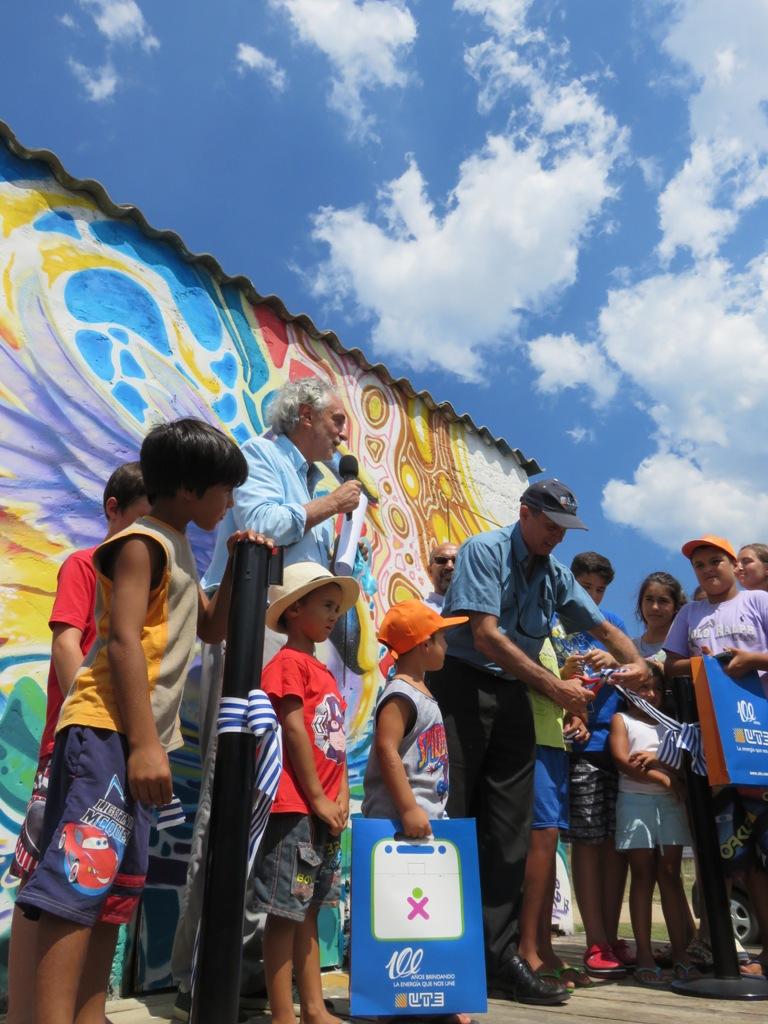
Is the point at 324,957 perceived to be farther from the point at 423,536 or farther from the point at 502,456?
the point at 502,456

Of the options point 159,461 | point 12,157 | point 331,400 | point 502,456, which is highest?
point 502,456

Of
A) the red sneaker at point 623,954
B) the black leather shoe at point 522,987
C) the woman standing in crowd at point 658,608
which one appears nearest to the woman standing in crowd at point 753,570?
the woman standing in crowd at point 658,608

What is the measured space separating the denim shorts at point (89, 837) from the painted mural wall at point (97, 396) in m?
1.06

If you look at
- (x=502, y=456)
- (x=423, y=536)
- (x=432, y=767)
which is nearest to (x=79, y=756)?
(x=432, y=767)

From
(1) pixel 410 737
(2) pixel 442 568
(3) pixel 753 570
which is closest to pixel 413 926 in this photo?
(1) pixel 410 737

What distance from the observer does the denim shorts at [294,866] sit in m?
2.10

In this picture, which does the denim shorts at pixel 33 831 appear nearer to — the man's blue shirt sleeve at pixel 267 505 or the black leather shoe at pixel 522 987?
the man's blue shirt sleeve at pixel 267 505

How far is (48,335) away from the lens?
9.92 feet

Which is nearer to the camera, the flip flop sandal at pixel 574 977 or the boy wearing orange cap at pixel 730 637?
the flip flop sandal at pixel 574 977

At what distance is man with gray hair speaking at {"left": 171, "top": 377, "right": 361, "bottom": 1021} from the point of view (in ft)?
7.86

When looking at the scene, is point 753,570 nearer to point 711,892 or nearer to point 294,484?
point 711,892

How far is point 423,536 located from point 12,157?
2848 mm

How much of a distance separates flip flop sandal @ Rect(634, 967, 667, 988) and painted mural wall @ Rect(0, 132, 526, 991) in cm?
138

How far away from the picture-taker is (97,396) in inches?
123
